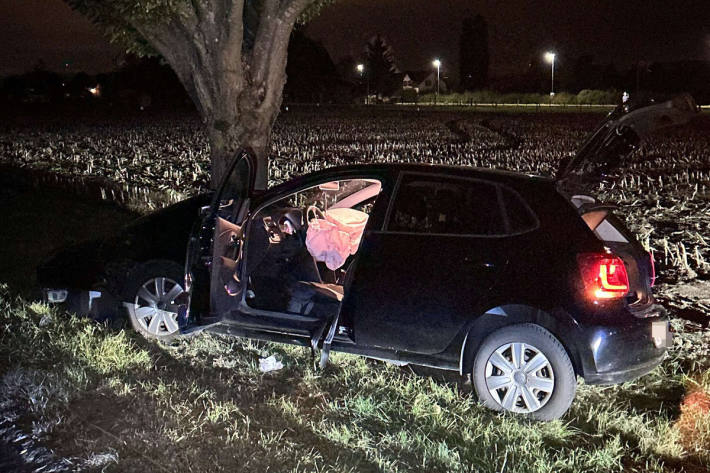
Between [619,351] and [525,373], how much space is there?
574 millimetres

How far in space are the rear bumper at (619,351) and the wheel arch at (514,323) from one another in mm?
87

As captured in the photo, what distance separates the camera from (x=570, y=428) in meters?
4.78

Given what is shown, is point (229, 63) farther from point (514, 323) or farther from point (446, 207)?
point (514, 323)

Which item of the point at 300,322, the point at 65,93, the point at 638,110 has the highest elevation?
the point at 65,93

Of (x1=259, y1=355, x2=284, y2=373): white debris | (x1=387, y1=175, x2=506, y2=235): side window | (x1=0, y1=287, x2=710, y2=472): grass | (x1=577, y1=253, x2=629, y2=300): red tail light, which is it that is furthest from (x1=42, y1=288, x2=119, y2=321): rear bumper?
(x1=577, y1=253, x2=629, y2=300): red tail light

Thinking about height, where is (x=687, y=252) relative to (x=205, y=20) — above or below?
below

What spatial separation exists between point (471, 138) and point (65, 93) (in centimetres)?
7057

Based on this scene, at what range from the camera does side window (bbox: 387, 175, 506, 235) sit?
201 inches

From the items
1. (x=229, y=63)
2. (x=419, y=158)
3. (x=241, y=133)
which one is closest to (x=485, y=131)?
(x=419, y=158)

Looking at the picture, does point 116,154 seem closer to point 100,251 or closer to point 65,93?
point 100,251

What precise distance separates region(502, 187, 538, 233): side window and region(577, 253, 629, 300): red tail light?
39cm

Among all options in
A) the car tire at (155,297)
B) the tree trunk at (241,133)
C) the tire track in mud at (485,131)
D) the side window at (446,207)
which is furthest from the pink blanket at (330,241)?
the tire track in mud at (485,131)

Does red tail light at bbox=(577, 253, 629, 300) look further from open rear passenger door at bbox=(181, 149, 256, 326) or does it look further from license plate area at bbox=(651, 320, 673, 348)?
open rear passenger door at bbox=(181, 149, 256, 326)

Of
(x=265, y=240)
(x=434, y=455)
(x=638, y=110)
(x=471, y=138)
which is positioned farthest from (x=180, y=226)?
(x=471, y=138)
